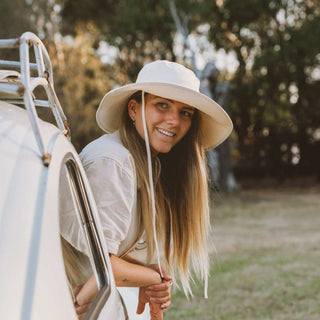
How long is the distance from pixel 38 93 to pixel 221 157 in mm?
7905

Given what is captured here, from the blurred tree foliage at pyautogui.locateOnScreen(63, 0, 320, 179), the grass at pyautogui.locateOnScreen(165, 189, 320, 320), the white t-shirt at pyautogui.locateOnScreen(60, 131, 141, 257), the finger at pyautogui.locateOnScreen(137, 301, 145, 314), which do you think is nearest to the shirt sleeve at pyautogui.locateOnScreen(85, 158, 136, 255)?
the white t-shirt at pyautogui.locateOnScreen(60, 131, 141, 257)

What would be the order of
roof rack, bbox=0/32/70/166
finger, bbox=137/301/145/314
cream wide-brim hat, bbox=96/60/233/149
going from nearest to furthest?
1. roof rack, bbox=0/32/70/166
2. finger, bbox=137/301/145/314
3. cream wide-brim hat, bbox=96/60/233/149

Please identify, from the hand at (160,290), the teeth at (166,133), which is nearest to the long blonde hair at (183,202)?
the teeth at (166,133)

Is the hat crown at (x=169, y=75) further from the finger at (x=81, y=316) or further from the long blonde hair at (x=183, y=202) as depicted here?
the finger at (x=81, y=316)

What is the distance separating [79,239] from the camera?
68.6 inches

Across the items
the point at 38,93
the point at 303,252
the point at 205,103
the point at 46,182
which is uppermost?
the point at 38,93

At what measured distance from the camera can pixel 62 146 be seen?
1480mm

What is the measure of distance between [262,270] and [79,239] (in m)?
5.46

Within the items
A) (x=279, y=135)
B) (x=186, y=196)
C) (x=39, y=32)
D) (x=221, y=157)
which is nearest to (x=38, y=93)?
(x=39, y=32)

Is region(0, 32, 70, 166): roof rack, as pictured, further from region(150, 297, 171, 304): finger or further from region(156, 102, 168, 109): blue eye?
region(150, 297, 171, 304): finger

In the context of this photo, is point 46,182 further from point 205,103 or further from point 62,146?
point 205,103

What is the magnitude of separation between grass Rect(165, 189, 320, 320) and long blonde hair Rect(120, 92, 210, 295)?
230cm

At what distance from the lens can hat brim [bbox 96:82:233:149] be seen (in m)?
2.48

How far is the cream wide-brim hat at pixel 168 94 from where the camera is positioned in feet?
8.14
